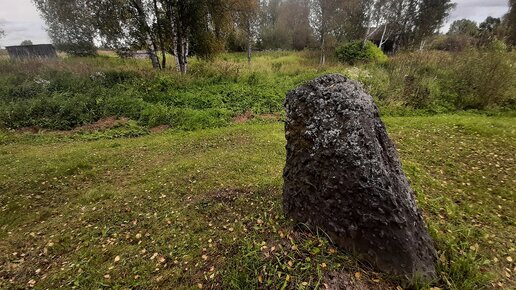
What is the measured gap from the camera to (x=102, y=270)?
292 cm

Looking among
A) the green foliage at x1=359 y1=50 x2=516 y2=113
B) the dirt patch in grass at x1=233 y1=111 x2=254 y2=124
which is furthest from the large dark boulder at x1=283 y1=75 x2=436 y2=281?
the green foliage at x1=359 y1=50 x2=516 y2=113

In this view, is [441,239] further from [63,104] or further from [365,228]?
[63,104]

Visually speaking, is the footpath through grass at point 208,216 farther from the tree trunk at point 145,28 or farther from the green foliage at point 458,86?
the tree trunk at point 145,28

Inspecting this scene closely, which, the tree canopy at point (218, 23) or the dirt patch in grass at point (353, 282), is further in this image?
the tree canopy at point (218, 23)

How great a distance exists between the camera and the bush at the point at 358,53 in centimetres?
1823

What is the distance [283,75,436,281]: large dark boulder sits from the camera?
2.34 metres

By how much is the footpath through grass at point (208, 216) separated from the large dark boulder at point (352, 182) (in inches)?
7.9

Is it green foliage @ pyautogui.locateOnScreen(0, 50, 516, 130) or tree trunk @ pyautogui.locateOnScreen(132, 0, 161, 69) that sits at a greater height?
tree trunk @ pyautogui.locateOnScreen(132, 0, 161, 69)

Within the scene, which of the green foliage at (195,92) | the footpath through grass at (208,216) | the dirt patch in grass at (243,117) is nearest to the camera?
the footpath through grass at (208,216)

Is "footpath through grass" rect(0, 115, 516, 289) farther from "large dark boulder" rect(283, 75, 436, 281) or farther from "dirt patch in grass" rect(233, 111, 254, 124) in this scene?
"dirt patch in grass" rect(233, 111, 254, 124)

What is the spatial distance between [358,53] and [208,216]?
61.3ft

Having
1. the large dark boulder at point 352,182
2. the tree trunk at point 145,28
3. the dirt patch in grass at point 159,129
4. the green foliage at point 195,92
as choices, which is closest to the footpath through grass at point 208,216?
the large dark boulder at point 352,182

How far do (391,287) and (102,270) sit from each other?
306 cm

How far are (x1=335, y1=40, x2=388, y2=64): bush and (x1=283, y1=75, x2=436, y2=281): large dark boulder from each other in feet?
56.6
